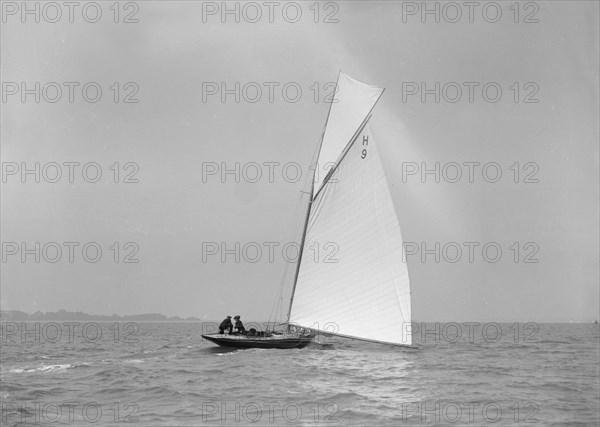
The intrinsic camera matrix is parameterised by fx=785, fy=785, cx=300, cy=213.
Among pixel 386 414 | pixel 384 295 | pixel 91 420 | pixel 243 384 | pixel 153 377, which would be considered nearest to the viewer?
pixel 91 420

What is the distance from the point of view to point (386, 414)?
23328mm

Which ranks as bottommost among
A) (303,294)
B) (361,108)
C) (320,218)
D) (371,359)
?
(371,359)

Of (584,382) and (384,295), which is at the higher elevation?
(384,295)

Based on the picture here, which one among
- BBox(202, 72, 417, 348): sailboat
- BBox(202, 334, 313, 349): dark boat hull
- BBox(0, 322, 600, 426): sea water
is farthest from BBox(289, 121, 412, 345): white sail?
BBox(0, 322, 600, 426): sea water

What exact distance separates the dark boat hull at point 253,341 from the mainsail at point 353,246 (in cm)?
122

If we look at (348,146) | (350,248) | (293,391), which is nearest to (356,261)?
(350,248)

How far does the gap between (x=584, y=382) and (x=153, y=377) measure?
18019 millimetres

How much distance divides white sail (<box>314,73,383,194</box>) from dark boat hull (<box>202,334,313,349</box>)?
934 cm

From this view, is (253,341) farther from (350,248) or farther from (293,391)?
(293,391)

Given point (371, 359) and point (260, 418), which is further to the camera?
point (371, 359)

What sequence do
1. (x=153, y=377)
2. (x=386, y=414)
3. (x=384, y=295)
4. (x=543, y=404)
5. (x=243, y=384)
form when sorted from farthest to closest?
(x=384, y=295), (x=153, y=377), (x=243, y=384), (x=543, y=404), (x=386, y=414)

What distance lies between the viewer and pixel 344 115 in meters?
45.2

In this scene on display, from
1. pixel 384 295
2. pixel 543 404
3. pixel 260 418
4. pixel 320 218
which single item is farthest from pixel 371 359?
pixel 260 418

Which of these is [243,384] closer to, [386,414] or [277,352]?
[386,414]
